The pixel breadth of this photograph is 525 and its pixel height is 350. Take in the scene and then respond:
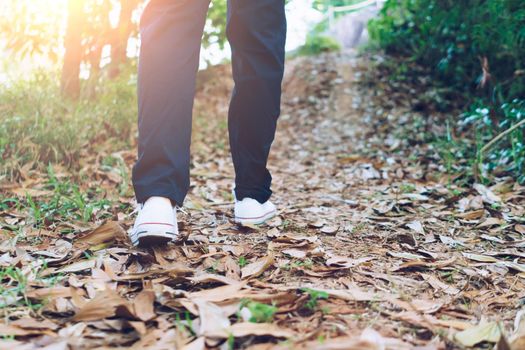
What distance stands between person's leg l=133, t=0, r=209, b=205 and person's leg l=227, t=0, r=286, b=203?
18 cm

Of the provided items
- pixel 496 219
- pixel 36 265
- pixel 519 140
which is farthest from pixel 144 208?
pixel 519 140

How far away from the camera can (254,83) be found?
1.62 meters

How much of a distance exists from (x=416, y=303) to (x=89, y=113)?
2.39 metres

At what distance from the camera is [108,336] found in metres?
0.93

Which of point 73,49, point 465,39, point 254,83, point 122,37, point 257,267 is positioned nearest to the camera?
point 257,267

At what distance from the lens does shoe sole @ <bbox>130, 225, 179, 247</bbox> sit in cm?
134

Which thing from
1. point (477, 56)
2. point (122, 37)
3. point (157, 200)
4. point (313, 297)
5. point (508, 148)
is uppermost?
point (122, 37)

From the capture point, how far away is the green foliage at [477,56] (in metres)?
2.76

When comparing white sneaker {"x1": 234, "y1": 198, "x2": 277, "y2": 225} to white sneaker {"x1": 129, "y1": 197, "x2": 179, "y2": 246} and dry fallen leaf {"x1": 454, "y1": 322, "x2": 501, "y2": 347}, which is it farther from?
dry fallen leaf {"x1": 454, "y1": 322, "x2": 501, "y2": 347}

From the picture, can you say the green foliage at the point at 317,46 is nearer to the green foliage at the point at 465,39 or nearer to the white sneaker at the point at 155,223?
the green foliage at the point at 465,39

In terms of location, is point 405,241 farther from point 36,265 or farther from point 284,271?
point 36,265

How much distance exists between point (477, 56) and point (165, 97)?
2954 millimetres

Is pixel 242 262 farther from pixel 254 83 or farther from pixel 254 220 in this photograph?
pixel 254 83

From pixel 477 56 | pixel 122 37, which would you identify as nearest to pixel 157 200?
pixel 122 37
